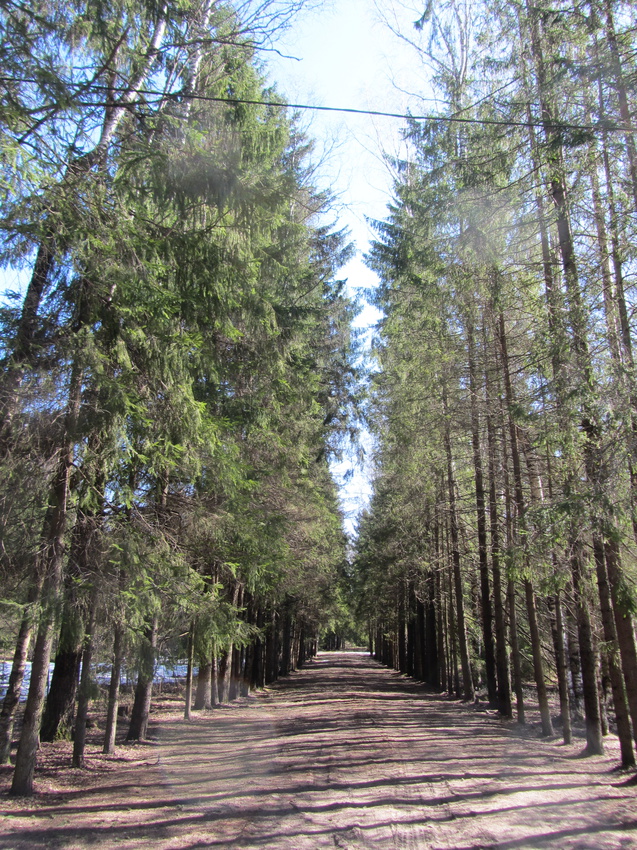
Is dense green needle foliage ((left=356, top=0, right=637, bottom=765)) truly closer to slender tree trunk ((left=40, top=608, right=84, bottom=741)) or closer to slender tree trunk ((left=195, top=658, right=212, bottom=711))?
slender tree trunk ((left=195, top=658, right=212, bottom=711))

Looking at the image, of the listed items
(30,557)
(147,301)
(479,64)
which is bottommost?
(30,557)

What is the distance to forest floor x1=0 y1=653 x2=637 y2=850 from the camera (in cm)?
544

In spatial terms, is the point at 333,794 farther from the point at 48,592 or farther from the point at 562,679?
the point at 562,679

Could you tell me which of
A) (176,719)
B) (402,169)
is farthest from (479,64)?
(176,719)

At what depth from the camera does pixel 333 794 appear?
6.83m

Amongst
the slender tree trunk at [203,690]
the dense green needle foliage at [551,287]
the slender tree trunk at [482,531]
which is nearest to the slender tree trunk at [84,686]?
the dense green needle foliage at [551,287]

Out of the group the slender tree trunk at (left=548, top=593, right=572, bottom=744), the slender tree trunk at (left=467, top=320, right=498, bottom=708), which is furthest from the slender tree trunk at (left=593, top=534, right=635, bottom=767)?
the slender tree trunk at (left=467, top=320, right=498, bottom=708)

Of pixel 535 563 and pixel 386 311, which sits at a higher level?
pixel 386 311

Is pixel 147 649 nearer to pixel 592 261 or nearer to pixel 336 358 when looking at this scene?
pixel 592 261

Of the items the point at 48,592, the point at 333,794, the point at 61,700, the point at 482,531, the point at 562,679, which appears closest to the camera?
the point at 333,794

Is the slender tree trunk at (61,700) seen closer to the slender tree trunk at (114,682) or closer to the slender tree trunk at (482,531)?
the slender tree trunk at (114,682)

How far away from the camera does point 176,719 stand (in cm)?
1527

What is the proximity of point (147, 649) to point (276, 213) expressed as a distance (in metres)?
6.02

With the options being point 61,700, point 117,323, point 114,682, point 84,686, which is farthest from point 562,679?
point 117,323
